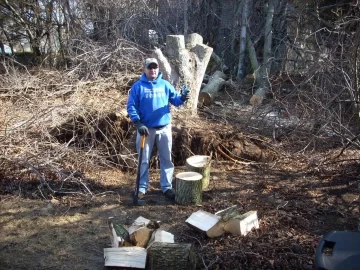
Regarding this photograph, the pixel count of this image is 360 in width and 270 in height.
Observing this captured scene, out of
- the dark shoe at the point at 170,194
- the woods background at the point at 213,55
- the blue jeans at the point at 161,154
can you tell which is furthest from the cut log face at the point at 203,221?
the woods background at the point at 213,55

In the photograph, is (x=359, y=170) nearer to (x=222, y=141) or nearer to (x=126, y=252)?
(x=222, y=141)

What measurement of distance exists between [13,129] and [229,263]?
3.91 m

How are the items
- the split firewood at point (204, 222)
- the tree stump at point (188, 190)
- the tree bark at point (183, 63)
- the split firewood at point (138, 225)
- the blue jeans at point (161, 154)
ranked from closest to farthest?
the split firewood at point (138, 225), the split firewood at point (204, 222), the tree stump at point (188, 190), the blue jeans at point (161, 154), the tree bark at point (183, 63)

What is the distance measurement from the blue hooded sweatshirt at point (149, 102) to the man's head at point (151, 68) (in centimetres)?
6

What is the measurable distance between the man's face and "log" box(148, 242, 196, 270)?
2376mm

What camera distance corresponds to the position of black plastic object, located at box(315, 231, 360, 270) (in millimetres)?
2256

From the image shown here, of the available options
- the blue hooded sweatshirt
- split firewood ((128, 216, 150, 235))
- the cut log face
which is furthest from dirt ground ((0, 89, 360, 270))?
the blue hooded sweatshirt

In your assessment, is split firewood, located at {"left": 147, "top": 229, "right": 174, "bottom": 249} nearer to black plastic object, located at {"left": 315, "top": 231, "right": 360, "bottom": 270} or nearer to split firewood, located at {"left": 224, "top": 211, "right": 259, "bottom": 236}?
split firewood, located at {"left": 224, "top": 211, "right": 259, "bottom": 236}

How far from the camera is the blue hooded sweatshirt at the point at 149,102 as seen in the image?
5.05 meters

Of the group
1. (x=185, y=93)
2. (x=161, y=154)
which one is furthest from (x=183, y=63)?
(x=161, y=154)

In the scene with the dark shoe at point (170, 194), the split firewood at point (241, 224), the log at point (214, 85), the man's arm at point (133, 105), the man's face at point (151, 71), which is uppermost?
the man's face at point (151, 71)

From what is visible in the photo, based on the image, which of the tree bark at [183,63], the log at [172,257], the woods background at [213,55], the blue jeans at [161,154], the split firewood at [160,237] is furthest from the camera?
the tree bark at [183,63]

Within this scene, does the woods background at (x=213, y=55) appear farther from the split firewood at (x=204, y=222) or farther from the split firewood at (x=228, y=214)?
the split firewood at (x=228, y=214)

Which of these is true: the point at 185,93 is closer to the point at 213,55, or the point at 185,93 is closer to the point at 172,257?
the point at 172,257
